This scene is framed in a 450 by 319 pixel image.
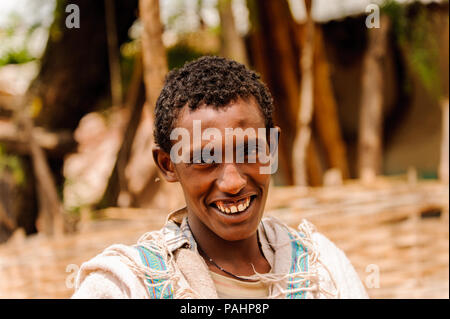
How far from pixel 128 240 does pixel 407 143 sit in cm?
472

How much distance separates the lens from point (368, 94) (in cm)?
538

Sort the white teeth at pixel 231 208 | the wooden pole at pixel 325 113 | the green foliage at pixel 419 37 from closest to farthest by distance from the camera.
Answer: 1. the white teeth at pixel 231 208
2. the green foliage at pixel 419 37
3. the wooden pole at pixel 325 113

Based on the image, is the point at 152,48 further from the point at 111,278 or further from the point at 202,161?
the point at 111,278

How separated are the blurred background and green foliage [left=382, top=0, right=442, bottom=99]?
15mm

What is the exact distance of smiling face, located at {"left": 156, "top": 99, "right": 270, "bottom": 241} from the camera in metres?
1.26

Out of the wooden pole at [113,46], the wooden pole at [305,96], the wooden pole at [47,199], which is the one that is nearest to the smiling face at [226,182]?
the wooden pole at [47,199]

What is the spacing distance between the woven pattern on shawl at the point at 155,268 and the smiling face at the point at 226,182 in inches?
6.1

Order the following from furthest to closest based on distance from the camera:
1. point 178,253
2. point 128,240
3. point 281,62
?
point 281,62 < point 128,240 < point 178,253

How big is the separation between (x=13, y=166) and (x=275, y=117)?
3.00m

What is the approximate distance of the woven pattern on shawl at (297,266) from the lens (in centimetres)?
132

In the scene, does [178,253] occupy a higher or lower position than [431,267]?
higher

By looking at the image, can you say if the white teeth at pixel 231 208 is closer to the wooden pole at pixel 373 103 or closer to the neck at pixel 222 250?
the neck at pixel 222 250
